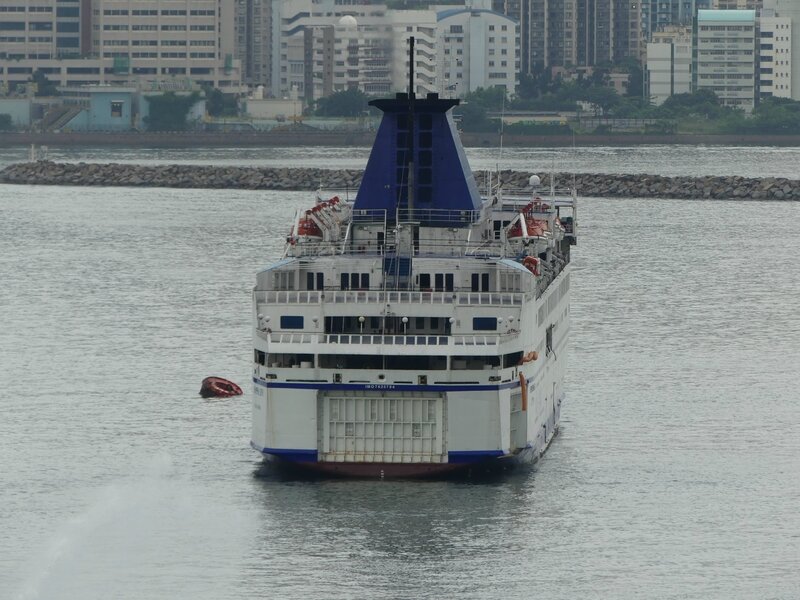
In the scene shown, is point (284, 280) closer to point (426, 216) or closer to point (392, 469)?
point (392, 469)

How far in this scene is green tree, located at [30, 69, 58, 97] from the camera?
197m

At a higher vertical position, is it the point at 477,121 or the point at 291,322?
the point at 477,121

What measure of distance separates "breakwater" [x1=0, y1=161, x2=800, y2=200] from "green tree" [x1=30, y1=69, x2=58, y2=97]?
65.4m

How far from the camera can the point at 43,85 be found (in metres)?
198

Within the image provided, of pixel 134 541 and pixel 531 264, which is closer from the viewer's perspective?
pixel 134 541

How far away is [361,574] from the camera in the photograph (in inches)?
1024

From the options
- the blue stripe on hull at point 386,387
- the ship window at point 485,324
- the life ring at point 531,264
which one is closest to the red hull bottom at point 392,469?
the blue stripe on hull at point 386,387

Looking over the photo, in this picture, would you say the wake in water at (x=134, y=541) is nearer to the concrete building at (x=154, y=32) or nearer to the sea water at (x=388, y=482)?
the sea water at (x=388, y=482)

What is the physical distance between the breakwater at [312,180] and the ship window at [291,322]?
72.7 metres

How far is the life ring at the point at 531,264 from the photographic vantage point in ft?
103

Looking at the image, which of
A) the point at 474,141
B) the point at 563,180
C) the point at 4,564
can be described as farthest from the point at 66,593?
the point at 474,141

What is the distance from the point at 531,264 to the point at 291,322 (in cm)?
400

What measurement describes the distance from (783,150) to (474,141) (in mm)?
29559

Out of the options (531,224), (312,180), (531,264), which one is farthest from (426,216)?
(312,180)
